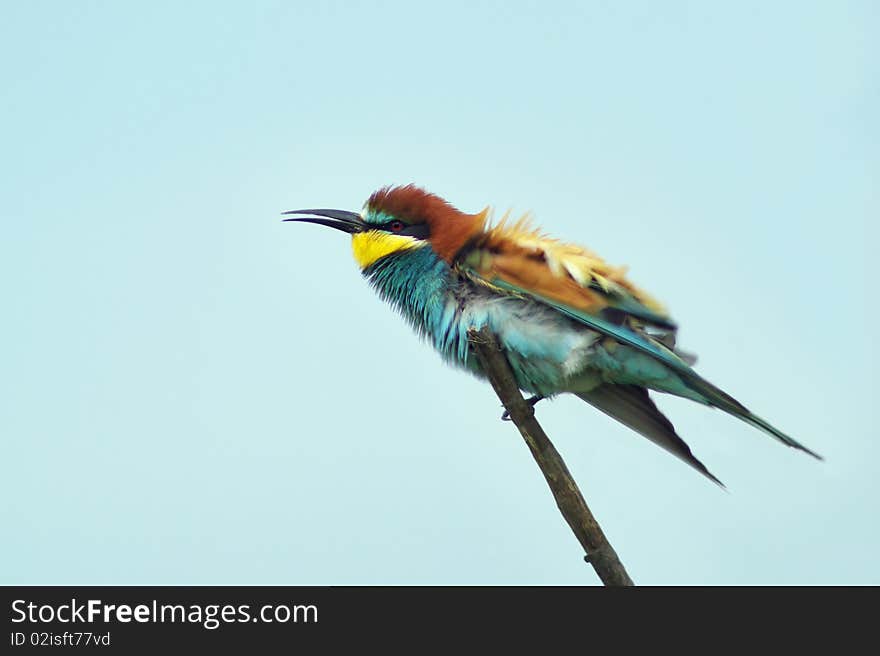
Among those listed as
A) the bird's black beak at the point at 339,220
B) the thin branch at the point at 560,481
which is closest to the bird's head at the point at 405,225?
the bird's black beak at the point at 339,220

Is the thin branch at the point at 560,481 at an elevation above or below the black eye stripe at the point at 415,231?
below

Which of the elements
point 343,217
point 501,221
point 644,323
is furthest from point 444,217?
point 644,323

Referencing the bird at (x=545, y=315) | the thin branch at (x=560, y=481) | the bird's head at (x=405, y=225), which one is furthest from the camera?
the bird's head at (x=405, y=225)

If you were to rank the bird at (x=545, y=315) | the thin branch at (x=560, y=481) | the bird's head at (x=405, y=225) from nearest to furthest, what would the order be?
the thin branch at (x=560, y=481) < the bird at (x=545, y=315) < the bird's head at (x=405, y=225)

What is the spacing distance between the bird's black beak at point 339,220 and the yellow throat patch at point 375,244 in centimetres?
3

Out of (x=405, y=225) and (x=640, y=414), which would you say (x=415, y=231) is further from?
(x=640, y=414)

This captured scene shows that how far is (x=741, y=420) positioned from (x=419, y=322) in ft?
3.68

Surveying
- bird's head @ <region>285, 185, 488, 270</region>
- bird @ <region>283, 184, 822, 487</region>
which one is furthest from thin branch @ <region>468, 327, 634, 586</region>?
bird's head @ <region>285, 185, 488, 270</region>

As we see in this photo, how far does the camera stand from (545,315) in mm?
3533

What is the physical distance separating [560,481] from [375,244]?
4.25 feet

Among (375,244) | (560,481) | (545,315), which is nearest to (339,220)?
(375,244)

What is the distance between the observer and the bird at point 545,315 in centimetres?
349

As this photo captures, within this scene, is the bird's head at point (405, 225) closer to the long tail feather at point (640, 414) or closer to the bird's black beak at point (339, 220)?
the bird's black beak at point (339, 220)

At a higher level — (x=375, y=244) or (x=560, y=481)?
(x=375, y=244)
